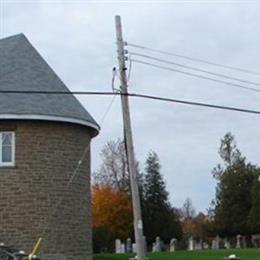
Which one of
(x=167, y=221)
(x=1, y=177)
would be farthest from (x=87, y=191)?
(x=167, y=221)

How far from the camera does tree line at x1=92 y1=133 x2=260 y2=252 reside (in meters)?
74.9

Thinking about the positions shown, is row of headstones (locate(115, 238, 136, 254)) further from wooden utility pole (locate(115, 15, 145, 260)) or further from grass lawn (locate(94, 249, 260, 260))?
wooden utility pole (locate(115, 15, 145, 260))

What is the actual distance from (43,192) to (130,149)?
8.02 metres

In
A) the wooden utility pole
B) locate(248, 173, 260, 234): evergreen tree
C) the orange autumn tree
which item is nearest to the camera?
the wooden utility pole

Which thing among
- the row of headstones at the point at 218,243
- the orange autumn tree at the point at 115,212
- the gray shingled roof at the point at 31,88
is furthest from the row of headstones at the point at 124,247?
the gray shingled roof at the point at 31,88

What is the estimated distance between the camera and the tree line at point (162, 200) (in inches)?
2948

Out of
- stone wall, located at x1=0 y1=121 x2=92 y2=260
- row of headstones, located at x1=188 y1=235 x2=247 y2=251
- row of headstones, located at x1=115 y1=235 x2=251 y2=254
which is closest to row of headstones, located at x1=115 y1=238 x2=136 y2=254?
row of headstones, located at x1=115 y1=235 x2=251 y2=254

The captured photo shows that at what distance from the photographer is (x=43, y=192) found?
29750 millimetres

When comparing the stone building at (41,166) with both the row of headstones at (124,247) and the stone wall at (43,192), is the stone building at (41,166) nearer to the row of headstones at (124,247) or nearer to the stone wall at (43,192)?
the stone wall at (43,192)

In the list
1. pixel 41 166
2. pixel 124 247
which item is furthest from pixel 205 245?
pixel 41 166

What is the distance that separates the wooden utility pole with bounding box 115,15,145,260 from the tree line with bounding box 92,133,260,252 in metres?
45.4

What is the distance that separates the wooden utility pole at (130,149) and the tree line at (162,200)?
149 feet

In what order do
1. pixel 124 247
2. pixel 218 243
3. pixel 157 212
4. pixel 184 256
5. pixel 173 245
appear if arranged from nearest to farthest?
pixel 184 256 → pixel 124 247 → pixel 173 245 → pixel 157 212 → pixel 218 243

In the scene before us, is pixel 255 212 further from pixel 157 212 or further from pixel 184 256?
pixel 184 256
